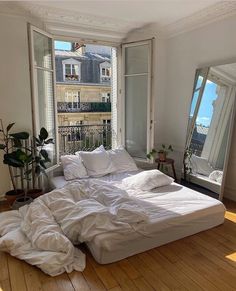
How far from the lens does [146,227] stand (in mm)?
2309

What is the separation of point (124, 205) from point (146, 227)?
294 millimetres

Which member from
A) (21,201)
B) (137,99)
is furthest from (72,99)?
(21,201)

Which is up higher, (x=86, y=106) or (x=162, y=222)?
(x=86, y=106)

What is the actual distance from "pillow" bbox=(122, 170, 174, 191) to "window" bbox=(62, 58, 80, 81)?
561 centimetres

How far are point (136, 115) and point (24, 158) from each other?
2148mm

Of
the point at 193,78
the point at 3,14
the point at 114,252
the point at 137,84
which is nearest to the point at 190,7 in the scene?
the point at 193,78

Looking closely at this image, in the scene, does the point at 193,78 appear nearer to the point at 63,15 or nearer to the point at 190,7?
A: the point at 190,7

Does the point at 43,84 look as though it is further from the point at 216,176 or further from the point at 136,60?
the point at 216,176

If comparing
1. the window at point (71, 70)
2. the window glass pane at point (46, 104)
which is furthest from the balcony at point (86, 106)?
the window glass pane at point (46, 104)

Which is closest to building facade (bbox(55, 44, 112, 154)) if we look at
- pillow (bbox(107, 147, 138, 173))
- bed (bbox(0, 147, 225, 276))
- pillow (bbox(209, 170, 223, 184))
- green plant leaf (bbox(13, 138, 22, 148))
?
pillow (bbox(107, 147, 138, 173))

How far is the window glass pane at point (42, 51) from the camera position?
3.51 m

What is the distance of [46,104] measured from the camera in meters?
Answer: 3.79

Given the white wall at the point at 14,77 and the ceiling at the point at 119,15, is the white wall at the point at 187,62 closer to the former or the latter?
the ceiling at the point at 119,15

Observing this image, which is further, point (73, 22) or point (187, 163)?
point (187, 163)
